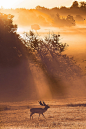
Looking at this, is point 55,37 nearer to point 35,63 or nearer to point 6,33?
point 35,63

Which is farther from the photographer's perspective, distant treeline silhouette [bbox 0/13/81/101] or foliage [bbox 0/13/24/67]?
foliage [bbox 0/13/24/67]

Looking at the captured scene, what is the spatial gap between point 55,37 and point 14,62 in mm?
22173

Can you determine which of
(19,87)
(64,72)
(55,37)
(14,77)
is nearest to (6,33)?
(14,77)

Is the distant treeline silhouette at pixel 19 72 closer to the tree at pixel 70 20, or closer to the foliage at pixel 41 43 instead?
the foliage at pixel 41 43

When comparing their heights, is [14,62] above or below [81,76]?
above

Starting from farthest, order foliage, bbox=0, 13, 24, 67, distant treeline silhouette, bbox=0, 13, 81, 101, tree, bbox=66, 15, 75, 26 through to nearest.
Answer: tree, bbox=66, 15, 75, 26 < foliage, bbox=0, 13, 24, 67 < distant treeline silhouette, bbox=0, 13, 81, 101

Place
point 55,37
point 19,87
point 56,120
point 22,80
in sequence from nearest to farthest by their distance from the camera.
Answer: point 56,120
point 19,87
point 22,80
point 55,37

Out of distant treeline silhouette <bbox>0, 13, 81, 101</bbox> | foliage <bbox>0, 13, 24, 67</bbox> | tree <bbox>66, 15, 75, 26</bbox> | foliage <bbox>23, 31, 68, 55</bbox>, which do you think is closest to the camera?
distant treeline silhouette <bbox>0, 13, 81, 101</bbox>

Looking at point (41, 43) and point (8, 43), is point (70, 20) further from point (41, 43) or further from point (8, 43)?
point (8, 43)

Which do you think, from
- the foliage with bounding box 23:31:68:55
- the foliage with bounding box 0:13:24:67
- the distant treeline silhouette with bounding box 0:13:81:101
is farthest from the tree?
the foliage with bounding box 0:13:24:67

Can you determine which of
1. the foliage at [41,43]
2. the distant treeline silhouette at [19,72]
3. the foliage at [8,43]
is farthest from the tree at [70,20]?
the foliage at [8,43]

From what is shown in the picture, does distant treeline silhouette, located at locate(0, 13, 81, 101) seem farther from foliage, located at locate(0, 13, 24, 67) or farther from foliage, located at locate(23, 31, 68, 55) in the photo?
foliage, located at locate(23, 31, 68, 55)

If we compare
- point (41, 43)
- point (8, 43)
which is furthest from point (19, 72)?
point (41, 43)

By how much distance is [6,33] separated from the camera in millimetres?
33312
